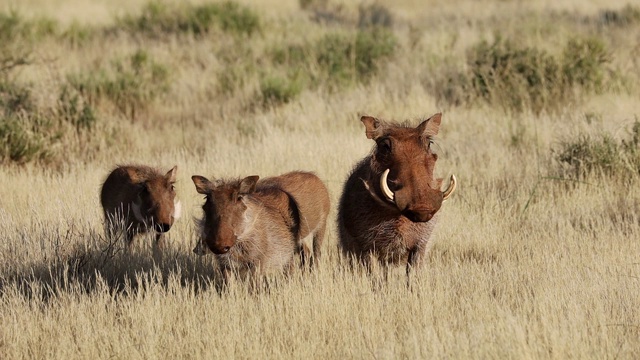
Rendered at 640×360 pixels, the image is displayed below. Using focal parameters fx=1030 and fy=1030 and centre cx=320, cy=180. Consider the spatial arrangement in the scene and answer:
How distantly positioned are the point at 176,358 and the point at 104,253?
219cm

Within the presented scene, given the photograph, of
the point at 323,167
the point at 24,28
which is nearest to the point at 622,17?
the point at 24,28

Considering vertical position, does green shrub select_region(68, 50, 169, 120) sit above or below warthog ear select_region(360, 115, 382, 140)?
above

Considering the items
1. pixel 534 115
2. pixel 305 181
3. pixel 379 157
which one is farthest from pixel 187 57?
pixel 379 157

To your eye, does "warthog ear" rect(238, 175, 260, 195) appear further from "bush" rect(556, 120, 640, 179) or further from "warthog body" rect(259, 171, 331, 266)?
"bush" rect(556, 120, 640, 179)

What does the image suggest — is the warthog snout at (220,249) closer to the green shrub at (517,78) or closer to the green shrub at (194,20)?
the green shrub at (517,78)

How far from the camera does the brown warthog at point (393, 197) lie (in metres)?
5.97

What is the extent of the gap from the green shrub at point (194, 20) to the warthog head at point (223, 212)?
44.0ft

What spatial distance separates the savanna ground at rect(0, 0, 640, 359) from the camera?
598 centimetres

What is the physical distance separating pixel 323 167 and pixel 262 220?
11.5ft

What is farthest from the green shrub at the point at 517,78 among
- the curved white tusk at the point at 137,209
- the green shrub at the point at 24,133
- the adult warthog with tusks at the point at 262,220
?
the curved white tusk at the point at 137,209

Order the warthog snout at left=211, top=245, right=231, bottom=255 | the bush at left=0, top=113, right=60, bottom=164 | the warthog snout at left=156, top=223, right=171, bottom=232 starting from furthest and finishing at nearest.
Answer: the bush at left=0, top=113, right=60, bottom=164 < the warthog snout at left=156, top=223, right=171, bottom=232 < the warthog snout at left=211, top=245, right=231, bottom=255

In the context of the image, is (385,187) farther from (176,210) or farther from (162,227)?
(176,210)

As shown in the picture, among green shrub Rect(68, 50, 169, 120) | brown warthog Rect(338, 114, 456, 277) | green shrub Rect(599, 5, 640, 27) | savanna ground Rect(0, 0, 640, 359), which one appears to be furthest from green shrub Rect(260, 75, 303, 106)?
green shrub Rect(599, 5, 640, 27)

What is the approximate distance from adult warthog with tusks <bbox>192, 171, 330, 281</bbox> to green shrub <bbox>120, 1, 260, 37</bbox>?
1209 centimetres
